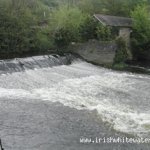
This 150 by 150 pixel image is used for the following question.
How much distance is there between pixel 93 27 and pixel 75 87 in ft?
47.6

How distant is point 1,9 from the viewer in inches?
1134

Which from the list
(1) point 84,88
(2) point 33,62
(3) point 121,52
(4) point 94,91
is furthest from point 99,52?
(4) point 94,91

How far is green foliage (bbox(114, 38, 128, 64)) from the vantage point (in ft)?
99.1

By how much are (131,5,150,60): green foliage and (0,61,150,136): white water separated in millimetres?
8717

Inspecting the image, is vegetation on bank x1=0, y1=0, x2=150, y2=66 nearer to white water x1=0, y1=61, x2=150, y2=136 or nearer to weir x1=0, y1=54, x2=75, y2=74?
weir x1=0, y1=54, x2=75, y2=74

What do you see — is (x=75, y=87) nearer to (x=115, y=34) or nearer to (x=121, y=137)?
(x=121, y=137)

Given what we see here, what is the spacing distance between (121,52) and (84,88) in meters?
12.0

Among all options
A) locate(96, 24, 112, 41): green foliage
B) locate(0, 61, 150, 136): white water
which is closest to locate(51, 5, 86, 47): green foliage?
locate(96, 24, 112, 41): green foliage

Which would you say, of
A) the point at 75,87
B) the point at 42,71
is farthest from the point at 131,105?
the point at 42,71

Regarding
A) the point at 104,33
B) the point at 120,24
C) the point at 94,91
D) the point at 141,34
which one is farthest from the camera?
the point at 141,34

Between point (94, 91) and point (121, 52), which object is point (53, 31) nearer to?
point (121, 52)

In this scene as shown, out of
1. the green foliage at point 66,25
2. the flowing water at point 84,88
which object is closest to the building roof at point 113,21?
the green foliage at point 66,25

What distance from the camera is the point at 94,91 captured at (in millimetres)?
19156

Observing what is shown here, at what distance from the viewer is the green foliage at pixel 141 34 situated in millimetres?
33438
